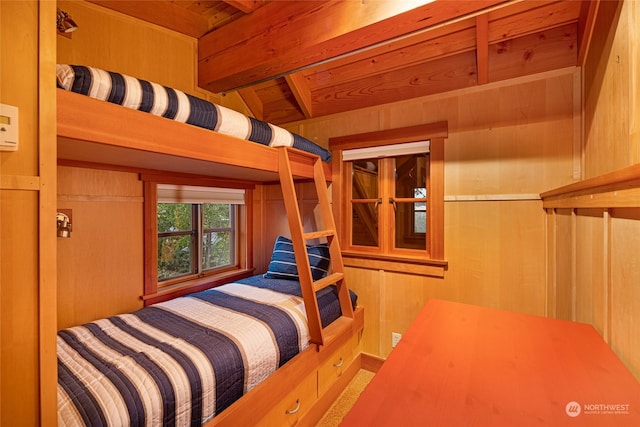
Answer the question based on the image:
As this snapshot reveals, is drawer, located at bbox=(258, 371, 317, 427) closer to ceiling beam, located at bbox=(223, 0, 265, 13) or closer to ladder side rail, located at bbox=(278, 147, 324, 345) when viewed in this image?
ladder side rail, located at bbox=(278, 147, 324, 345)

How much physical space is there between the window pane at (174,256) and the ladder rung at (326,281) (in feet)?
4.29

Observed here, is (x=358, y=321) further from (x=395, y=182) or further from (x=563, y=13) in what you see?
(x=563, y=13)

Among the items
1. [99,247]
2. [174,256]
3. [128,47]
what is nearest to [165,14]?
[128,47]

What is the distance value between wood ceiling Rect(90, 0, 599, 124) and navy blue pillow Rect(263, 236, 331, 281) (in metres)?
1.26

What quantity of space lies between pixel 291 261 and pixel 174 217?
1.08 meters

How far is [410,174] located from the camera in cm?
234

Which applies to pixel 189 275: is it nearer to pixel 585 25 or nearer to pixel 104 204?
pixel 104 204

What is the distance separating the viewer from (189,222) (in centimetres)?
255

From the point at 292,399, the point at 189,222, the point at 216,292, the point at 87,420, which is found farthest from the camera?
the point at 189,222

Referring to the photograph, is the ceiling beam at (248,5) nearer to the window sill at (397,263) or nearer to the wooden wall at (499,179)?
the wooden wall at (499,179)

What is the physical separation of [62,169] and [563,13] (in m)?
3.08

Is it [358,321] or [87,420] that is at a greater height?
[87,420]

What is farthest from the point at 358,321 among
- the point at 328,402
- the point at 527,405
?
the point at 527,405

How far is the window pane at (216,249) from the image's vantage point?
2.66 m
